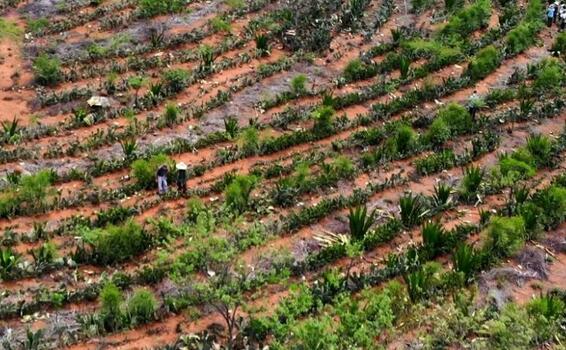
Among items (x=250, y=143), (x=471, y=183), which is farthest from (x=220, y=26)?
(x=471, y=183)

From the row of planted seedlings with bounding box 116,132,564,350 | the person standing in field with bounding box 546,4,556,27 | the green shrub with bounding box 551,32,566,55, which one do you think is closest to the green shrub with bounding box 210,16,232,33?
the row of planted seedlings with bounding box 116,132,564,350

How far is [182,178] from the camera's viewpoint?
14477mm

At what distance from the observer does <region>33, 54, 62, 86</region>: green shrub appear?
1820 centimetres

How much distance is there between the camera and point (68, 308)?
38.7 feet

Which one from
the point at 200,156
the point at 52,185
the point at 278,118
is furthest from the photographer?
the point at 278,118

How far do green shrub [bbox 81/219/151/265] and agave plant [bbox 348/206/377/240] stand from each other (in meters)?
3.63

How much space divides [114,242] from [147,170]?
2.43 meters

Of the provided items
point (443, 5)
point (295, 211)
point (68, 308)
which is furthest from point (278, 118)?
point (443, 5)

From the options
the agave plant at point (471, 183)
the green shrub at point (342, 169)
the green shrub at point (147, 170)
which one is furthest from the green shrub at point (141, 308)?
the agave plant at point (471, 183)

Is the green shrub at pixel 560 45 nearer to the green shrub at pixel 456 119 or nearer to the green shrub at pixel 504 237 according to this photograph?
the green shrub at pixel 456 119

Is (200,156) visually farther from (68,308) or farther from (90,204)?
(68,308)

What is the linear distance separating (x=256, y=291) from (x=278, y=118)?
609 cm

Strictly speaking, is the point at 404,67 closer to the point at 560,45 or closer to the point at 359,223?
the point at 560,45

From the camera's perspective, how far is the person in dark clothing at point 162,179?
14297mm
